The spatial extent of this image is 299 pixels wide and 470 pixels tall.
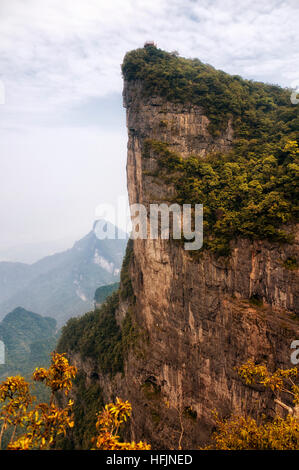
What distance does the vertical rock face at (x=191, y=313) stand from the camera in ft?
43.4

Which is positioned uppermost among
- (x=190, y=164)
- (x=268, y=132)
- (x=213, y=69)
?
(x=213, y=69)

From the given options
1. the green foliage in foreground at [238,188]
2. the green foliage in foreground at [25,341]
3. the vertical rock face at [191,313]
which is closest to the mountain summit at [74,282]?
the green foliage in foreground at [25,341]

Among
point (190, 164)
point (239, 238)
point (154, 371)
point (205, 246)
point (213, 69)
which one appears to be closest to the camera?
point (239, 238)

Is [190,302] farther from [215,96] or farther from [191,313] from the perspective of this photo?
[215,96]

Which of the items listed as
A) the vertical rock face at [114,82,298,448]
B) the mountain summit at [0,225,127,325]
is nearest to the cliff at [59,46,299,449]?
the vertical rock face at [114,82,298,448]

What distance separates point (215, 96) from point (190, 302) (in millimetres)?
13990

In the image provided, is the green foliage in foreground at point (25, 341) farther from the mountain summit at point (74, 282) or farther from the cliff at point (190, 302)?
the mountain summit at point (74, 282)

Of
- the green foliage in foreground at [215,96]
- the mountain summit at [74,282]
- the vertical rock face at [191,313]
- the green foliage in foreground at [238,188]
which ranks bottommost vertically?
the mountain summit at [74,282]

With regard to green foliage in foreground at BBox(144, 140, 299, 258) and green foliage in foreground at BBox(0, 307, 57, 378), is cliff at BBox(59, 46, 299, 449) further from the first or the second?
green foliage in foreground at BBox(0, 307, 57, 378)

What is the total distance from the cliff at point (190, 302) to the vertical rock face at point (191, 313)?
55mm

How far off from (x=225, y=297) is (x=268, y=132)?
11.1m
